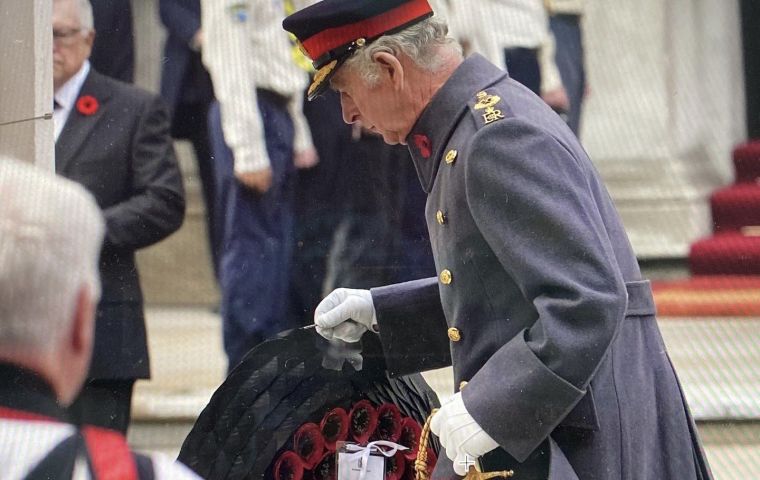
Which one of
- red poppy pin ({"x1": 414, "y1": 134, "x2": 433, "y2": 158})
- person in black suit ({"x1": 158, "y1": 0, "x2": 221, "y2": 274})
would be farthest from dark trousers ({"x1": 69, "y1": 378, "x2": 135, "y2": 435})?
red poppy pin ({"x1": 414, "y1": 134, "x2": 433, "y2": 158})

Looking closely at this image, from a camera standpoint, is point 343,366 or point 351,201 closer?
point 343,366

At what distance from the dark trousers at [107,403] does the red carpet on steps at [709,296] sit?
132 cm

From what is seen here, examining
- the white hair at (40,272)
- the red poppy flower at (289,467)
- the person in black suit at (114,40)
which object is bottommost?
the red poppy flower at (289,467)

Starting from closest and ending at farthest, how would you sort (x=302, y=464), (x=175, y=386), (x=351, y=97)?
(x=351, y=97), (x=302, y=464), (x=175, y=386)

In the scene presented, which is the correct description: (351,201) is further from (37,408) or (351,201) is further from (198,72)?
(37,408)

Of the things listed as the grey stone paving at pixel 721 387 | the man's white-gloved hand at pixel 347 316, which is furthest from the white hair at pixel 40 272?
the grey stone paving at pixel 721 387

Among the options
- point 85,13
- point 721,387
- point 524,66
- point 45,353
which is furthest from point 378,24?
point 721,387

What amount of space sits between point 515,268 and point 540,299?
72 millimetres

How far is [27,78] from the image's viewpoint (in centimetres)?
299

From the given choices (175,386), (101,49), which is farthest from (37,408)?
(101,49)

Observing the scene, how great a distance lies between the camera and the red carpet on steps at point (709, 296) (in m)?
2.81

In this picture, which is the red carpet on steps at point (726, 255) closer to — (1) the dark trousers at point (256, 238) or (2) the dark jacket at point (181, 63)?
(1) the dark trousers at point (256, 238)

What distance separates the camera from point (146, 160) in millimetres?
3027

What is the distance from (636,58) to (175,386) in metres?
1.38
